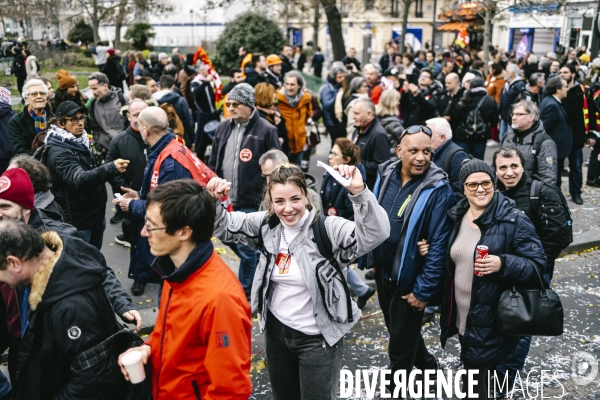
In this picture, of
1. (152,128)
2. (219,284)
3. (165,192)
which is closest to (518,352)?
(219,284)

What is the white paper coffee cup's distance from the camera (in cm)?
236

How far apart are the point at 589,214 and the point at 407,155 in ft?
19.5

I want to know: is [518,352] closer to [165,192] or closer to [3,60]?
[165,192]

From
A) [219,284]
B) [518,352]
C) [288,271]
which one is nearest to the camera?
[219,284]

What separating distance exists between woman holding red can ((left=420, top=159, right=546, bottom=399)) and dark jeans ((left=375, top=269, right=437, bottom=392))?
0.35 metres

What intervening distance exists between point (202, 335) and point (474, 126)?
7.26 meters

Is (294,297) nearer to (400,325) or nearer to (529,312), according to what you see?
(400,325)

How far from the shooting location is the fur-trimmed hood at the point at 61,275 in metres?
2.38

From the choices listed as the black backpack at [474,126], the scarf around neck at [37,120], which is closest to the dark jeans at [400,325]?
the scarf around neck at [37,120]

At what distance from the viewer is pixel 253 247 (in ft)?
10.9

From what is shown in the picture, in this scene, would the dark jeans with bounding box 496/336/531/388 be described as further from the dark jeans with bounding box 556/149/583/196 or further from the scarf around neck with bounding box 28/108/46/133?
the dark jeans with bounding box 556/149/583/196

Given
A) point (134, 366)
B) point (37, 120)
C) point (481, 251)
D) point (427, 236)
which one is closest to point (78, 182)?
point (37, 120)

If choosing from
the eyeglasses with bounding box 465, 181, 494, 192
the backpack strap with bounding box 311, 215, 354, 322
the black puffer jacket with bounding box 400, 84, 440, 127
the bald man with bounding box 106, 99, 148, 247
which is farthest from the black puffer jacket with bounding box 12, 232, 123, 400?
the black puffer jacket with bounding box 400, 84, 440, 127

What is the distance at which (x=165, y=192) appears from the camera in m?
2.44
